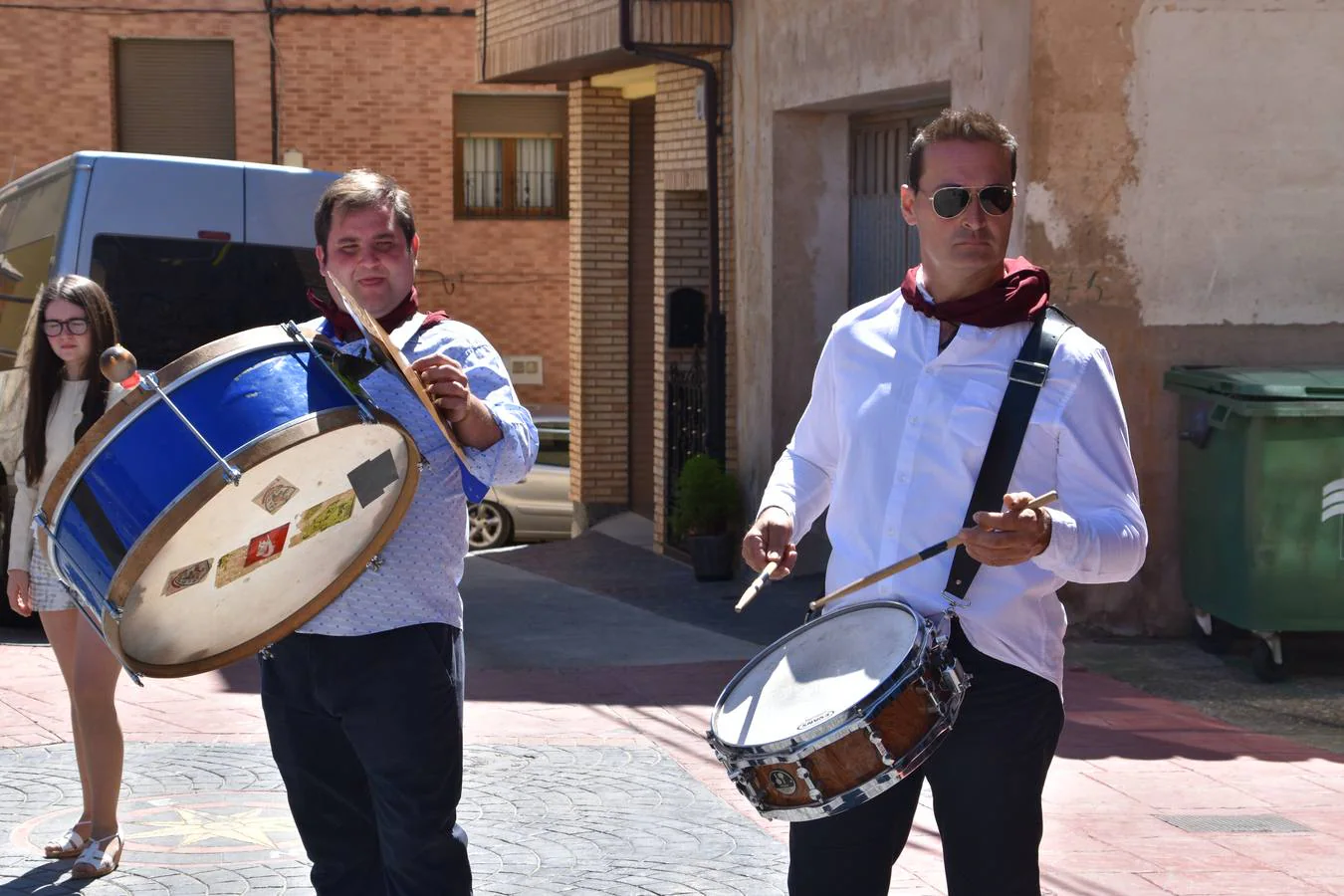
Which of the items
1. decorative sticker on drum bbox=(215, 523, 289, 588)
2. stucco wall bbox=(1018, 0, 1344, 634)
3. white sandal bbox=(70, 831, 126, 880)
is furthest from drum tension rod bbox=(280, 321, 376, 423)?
stucco wall bbox=(1018, 0, 1344, 634)

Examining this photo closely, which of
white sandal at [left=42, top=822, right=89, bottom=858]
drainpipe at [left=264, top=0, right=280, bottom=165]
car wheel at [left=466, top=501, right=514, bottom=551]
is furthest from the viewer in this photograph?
drainpipe at [left=264, top=0, right=280, bottom=165]

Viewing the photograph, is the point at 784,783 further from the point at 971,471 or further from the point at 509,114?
the point at 509,114

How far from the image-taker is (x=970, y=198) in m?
3.35

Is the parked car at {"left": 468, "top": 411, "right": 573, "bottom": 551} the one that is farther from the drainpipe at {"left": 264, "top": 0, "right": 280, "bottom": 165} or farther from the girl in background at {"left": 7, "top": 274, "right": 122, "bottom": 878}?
the girl in background at {"left": 7, "top": 274, "right": 122, "bottom": 878}

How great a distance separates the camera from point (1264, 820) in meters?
6.18

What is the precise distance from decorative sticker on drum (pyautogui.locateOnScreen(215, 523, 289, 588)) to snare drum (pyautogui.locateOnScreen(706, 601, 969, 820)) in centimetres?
91

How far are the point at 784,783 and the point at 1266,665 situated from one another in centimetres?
580

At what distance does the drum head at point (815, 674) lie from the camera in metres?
3.19

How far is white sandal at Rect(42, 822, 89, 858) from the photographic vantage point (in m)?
5.52

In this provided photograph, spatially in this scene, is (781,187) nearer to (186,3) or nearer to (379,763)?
(379,763)

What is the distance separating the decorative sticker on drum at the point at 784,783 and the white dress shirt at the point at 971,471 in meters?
0.39

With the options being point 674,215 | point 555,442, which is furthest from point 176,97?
point 674,215

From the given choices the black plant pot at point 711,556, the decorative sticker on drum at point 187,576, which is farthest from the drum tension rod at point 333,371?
the black plant pot at point 711,556

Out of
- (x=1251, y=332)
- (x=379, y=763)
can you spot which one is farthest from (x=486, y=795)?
(x=1251, y=332)
